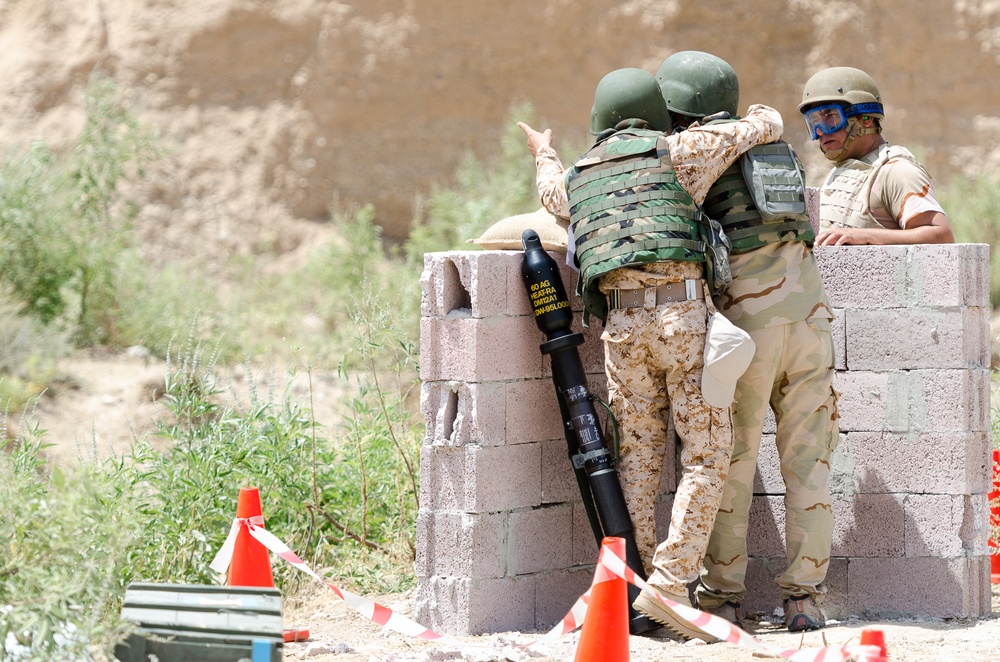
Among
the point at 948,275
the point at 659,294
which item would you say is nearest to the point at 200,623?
the point at 659,294

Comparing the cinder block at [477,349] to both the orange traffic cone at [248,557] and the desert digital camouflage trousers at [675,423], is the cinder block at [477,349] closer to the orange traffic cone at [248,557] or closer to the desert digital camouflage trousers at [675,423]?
the desert digital camouflage trousers at [675,423]

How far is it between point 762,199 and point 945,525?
1550 millimetres

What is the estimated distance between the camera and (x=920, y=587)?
15.4 feet

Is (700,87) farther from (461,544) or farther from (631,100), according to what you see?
(461,544)

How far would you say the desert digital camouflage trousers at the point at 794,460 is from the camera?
4414 millimetres

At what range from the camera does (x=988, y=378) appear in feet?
15.6

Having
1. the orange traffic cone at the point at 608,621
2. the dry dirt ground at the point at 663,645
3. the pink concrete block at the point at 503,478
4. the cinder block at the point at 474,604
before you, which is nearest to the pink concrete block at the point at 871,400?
the dry dirt ground at the point at 663,645

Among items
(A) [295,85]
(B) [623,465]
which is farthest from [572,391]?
(A) [295,85]

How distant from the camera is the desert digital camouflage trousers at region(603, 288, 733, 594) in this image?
4215 mm

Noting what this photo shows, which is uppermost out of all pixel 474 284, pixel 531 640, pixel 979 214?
pixel 979 214

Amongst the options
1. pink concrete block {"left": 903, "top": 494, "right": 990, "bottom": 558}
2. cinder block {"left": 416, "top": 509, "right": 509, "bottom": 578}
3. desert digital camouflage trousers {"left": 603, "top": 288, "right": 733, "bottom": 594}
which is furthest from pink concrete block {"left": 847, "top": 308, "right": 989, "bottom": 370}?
cinder block {"left": 416, "top": 509, "right": 509, "bottom": 578}

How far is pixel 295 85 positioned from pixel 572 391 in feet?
32.2

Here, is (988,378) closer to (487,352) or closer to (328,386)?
(487,352)

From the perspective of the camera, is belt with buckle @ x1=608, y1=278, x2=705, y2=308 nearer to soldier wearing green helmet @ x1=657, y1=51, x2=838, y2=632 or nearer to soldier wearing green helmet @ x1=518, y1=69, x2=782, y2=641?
soldier wearing green helmet @ x1=518, y1=69, x2=782, y2=641
